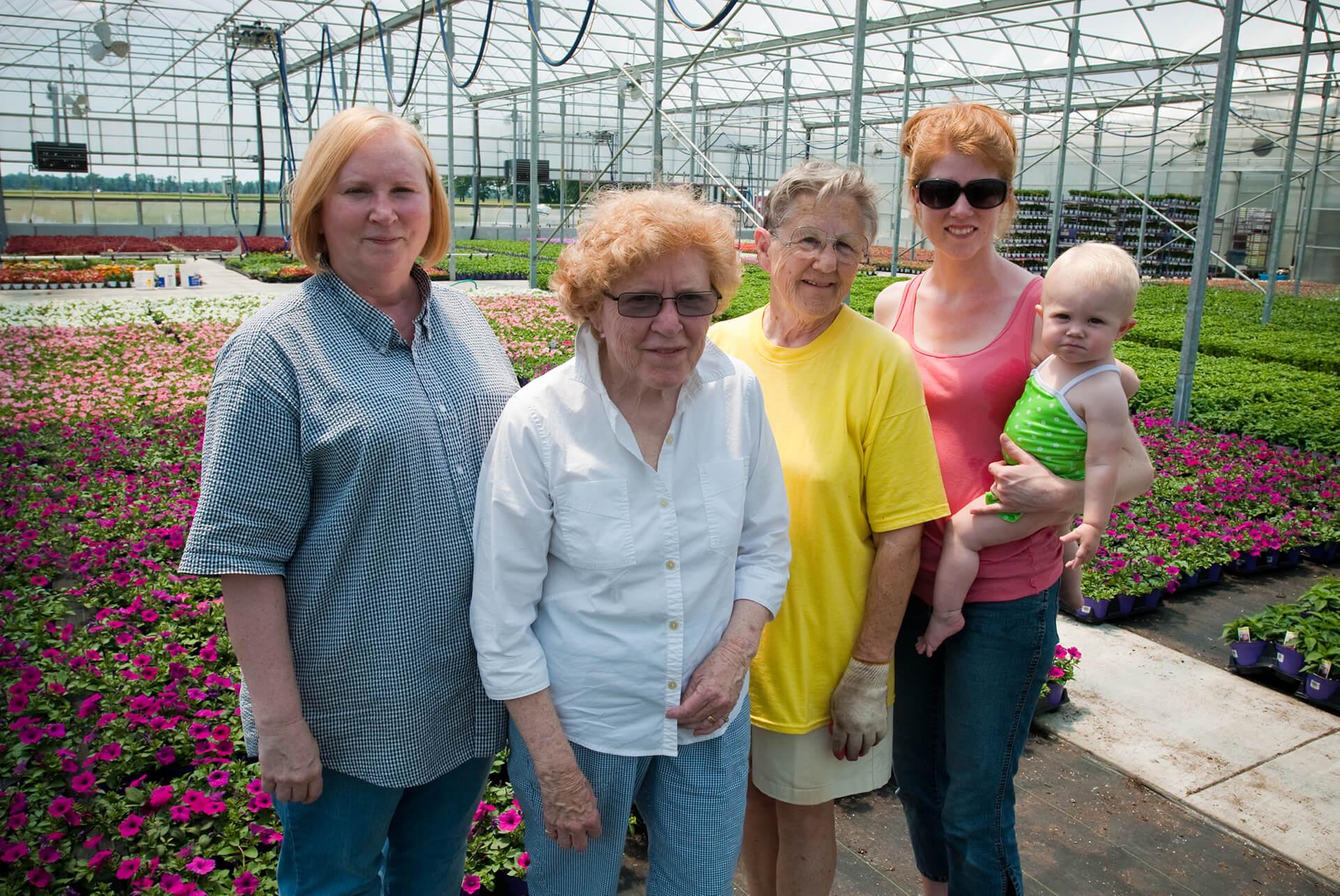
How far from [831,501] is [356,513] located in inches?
31.4

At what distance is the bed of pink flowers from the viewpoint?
225cm

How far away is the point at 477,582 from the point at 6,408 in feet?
22.4

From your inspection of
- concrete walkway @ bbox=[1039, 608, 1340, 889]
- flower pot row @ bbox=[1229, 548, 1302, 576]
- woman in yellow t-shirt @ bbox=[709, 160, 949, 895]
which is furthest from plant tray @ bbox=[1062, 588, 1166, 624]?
woman in yellow t-shirt @ bbox=[709, 160, 949, 895]

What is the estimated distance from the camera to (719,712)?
4.93 feet

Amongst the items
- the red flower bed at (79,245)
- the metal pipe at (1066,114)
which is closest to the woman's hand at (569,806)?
the metal pipe at (1066,114)

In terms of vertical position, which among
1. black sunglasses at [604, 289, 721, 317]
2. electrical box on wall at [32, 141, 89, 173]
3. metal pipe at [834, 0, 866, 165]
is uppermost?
electrical box on wall at [32, 141, 89, 173]

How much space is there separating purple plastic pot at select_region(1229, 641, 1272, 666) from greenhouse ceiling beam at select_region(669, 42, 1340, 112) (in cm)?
994

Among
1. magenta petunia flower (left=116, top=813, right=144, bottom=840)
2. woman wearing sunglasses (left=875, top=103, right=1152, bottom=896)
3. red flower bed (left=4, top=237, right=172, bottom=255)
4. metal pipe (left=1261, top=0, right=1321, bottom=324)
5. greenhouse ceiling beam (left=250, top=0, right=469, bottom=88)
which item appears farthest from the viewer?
red flower bed (left=4, top=237, right=172, bottom=255)

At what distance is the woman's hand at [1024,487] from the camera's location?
1.70m

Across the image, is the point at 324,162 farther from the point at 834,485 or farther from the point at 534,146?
the point at 534,146

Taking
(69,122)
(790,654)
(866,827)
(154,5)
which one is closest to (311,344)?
(790,654)

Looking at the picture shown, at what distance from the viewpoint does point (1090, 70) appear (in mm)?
17594

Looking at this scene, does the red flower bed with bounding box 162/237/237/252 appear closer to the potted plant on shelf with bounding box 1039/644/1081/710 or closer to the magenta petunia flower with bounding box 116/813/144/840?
the magenta petunia flower with bounding box 116/813/144/840

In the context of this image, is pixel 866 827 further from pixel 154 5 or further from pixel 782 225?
pixel 154 5
